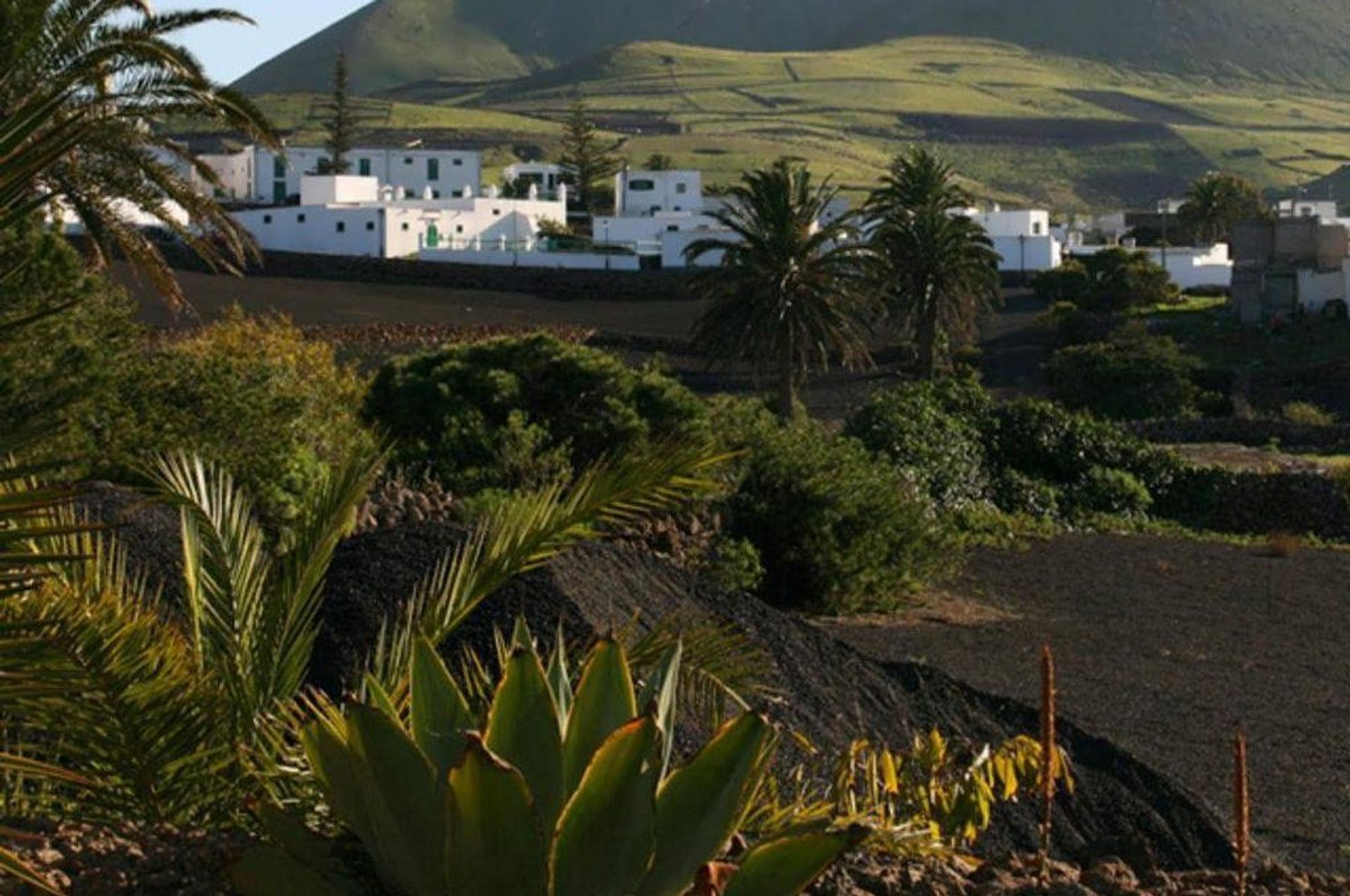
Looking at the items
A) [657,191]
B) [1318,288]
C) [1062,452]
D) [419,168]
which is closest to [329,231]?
[657,191]

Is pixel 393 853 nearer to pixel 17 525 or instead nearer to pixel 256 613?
pixel 17 525

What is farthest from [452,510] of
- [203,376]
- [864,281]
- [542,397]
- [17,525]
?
[864,281]

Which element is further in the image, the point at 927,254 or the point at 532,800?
the point at 927,254

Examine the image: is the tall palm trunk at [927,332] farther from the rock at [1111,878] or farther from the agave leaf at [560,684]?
the agave leaf at [560,684]

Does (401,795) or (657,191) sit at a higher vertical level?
(657,191)

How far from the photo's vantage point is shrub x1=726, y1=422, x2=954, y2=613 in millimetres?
22141

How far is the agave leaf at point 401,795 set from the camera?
595 cm

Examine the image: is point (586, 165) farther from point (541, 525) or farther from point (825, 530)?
point (541, 525)

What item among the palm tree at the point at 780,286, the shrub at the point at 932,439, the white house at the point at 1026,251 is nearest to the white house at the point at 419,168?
the white house at the point at 1026,251

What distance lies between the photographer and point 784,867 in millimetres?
6062

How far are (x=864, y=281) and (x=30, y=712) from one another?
4132cm

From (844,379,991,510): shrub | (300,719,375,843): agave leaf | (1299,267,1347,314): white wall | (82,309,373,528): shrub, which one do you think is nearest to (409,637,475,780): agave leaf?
(300,719,375,843): agave leaf

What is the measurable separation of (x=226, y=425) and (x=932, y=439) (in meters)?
18.1

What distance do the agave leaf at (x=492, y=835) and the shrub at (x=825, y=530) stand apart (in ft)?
53.3
